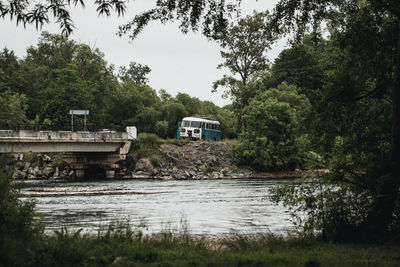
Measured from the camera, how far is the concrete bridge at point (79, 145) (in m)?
49.0

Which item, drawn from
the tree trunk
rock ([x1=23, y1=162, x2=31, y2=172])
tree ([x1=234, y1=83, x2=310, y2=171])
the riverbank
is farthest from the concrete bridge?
the tree trunk

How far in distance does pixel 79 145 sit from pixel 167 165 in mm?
12923

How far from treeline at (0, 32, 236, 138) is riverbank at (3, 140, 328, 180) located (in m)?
7.10

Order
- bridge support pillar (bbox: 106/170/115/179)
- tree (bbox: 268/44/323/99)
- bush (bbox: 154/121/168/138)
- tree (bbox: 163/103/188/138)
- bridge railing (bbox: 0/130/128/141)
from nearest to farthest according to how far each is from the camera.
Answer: bridge railing (bbox: 0/130/128/141) → bridge support pillar (bbox: 106/170/115/179) → bush (bbox: 154/121/168/138) → tree (bbox: 268/44/323/99) → tree (bbox: 163/103/188/138)

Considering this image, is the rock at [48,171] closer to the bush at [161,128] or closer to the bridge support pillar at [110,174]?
the bridge support pillar at [110,174]

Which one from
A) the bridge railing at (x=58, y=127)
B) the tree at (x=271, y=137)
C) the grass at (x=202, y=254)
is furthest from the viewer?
the tree at (x=271, y=137)

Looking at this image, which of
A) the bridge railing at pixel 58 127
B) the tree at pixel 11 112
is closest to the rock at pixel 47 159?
the tree at pixel 11 112

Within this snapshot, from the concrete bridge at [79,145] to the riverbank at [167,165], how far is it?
1.91m

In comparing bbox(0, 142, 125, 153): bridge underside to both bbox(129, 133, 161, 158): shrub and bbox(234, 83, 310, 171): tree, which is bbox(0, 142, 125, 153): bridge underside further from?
bbox(234, 83, 310, 171): tree

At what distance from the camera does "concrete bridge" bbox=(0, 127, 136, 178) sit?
161 ft

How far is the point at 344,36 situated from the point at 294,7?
5.36 feet

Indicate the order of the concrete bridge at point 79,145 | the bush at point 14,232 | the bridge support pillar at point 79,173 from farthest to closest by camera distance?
the bridge support pillar at point 79,173
the concrete bridge at point 79,145
the bush at point 14,232

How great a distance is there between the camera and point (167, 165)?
6369cm

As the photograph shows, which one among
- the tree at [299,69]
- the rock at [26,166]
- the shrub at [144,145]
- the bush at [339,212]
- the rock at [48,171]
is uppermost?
the tree at [299,69]
